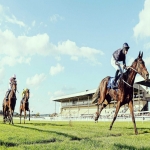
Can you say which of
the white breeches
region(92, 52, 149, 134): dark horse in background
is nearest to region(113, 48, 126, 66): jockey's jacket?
the white breeches

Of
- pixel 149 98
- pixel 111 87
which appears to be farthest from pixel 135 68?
pixel 149 98

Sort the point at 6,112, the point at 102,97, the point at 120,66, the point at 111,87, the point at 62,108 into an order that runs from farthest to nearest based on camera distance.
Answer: the point at 62,108 → the point at 6,112 → the point at 102,97 → the point at 111,87 → the point at 120,66

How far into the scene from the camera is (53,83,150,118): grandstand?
4875cm

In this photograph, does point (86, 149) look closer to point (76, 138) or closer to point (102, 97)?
point (76, 138)

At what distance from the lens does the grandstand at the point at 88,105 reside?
160ft

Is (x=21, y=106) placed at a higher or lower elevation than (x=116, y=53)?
lower

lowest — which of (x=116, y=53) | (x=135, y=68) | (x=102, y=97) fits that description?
(x=102, y=97)

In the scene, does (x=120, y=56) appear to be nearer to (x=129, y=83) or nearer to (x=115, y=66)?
(x=115, y=66)

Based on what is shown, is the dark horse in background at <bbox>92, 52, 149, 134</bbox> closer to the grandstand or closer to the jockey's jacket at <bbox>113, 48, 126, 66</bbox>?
the jockey's jacket at <bbox>113, 48, 126, 66</bbox>

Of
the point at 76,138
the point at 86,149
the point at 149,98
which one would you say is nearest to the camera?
the point at 86,149

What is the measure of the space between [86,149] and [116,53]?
6.06m

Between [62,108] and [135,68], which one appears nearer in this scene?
[135,68]

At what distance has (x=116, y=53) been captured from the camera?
10602 millimetres

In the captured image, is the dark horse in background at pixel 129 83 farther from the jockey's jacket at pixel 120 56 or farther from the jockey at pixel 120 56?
the jockey's jacket at pixel 120 56
